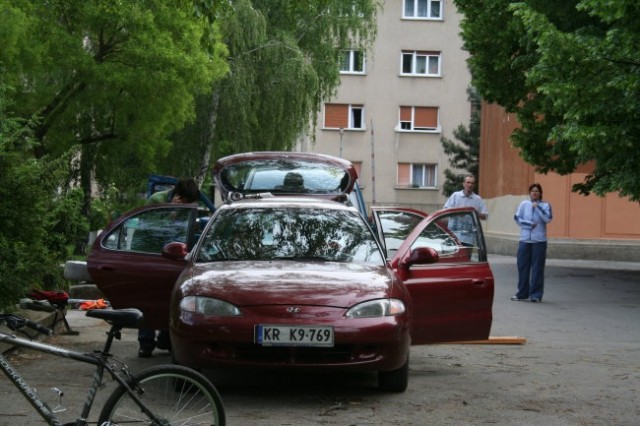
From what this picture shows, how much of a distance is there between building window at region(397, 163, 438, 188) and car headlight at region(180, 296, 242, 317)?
5030 cm

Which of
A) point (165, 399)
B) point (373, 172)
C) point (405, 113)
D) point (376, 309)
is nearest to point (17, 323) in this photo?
point (165, 399)

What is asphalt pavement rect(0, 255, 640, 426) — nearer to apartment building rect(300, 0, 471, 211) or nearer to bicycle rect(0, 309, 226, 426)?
bicycle rect(0, 309, 226, 426)

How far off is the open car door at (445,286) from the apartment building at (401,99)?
152 ft

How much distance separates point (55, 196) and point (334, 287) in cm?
422

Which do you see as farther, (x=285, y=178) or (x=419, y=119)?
(x=419, y=119)

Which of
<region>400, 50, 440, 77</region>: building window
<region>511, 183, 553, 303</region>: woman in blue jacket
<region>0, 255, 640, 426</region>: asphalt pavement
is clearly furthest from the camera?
<region>400, 50, 440, 77</region>: building window

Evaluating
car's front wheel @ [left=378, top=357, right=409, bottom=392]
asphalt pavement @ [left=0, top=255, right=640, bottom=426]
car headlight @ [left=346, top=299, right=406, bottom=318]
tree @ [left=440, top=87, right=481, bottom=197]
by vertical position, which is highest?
tree @ [left=440, top=87, right=481, bottom=197]

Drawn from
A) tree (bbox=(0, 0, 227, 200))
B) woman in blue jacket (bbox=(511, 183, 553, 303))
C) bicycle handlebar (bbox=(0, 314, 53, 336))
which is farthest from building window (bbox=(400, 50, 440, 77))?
bicycle handlebar (bbox=(0, 314, 53, 336))

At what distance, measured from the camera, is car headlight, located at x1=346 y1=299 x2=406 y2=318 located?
26.2ft

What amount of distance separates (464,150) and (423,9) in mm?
7619

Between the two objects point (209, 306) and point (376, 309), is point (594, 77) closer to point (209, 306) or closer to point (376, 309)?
point (376, 309)

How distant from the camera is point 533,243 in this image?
1845 cm

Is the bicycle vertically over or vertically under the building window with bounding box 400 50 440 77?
under

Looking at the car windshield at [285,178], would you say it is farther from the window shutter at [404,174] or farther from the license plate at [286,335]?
the window shutter at [404,174]
